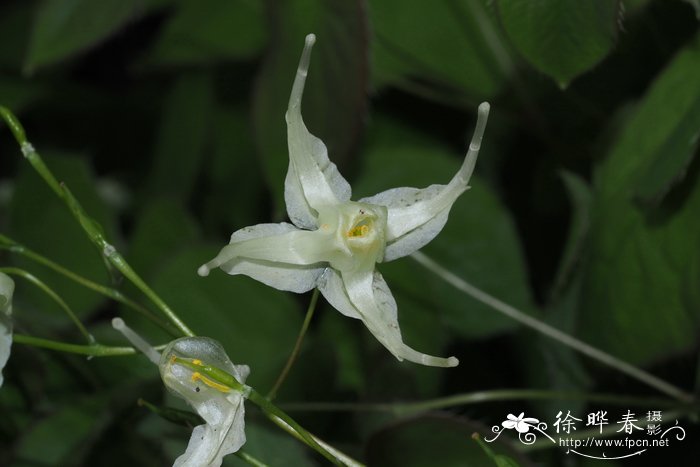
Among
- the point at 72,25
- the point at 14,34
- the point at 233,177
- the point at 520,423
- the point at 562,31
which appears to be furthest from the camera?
the point at 14,34

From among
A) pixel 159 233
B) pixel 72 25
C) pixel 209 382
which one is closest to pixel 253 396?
pixel 209 382

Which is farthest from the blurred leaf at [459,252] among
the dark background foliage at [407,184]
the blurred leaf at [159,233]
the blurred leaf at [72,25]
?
the blurred leaf at [72,25]

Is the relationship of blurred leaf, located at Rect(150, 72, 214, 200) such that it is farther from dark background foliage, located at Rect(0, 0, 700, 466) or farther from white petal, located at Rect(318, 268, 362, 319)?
white petal, located at Rect(318, 268, 362, 319)

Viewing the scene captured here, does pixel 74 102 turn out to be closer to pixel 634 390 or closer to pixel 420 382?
pixel 420 382

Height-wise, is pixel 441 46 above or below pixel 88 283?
above

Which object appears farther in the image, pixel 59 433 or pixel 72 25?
pixel 72 25

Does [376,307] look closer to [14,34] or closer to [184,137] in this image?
A: [184,137]

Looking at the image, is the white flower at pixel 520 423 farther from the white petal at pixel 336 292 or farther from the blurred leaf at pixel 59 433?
the blurred leaf at pixel 59 433

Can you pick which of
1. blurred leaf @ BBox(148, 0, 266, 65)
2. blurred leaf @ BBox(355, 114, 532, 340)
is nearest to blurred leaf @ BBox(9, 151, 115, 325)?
blurred leaf @ BBox(148, 0, 266, 65)
